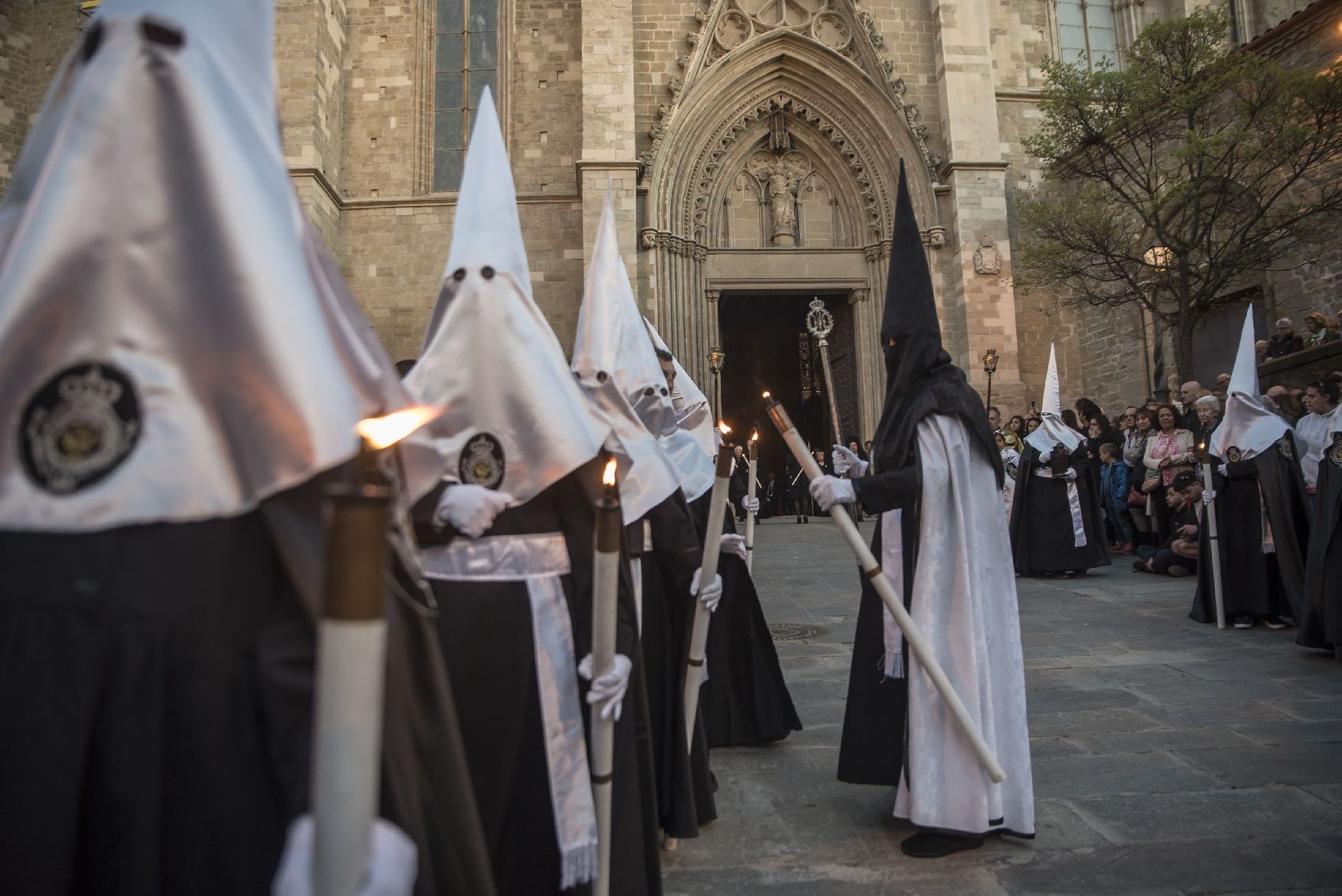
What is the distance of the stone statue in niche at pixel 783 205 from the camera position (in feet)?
60.4

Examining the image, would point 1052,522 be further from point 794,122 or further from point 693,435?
point 794,122

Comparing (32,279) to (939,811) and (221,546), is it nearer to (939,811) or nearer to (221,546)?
(221,546)

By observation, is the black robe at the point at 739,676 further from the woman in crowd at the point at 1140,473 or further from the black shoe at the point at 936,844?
the woman in crowd at the point at 1140,473

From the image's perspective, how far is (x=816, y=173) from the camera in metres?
18.8

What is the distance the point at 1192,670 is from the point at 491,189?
5677mm

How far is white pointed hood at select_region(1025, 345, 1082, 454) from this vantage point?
10719 millimetres

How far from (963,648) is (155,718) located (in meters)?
2.83

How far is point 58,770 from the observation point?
1.16m

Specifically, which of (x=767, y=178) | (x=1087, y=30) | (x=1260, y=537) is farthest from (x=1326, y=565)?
(x=1087, y=30)

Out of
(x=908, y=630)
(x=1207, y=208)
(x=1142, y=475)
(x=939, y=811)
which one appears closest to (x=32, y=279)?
(x=908, y=630)

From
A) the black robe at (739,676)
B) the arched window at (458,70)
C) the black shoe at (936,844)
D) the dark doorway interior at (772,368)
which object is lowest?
the black shoe at (936,844)

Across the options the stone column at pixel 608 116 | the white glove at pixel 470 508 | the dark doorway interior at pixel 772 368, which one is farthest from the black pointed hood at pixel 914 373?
the dark doorway interior at pixel 772 368

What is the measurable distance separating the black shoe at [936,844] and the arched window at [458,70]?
17.5 meters

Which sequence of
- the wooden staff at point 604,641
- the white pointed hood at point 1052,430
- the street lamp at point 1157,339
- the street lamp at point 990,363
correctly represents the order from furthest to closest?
the street lamp at point 1157,339
the street lamp at point 990,363
the white pointed hood at point 1052,430
the wooden staff at point 604,641
